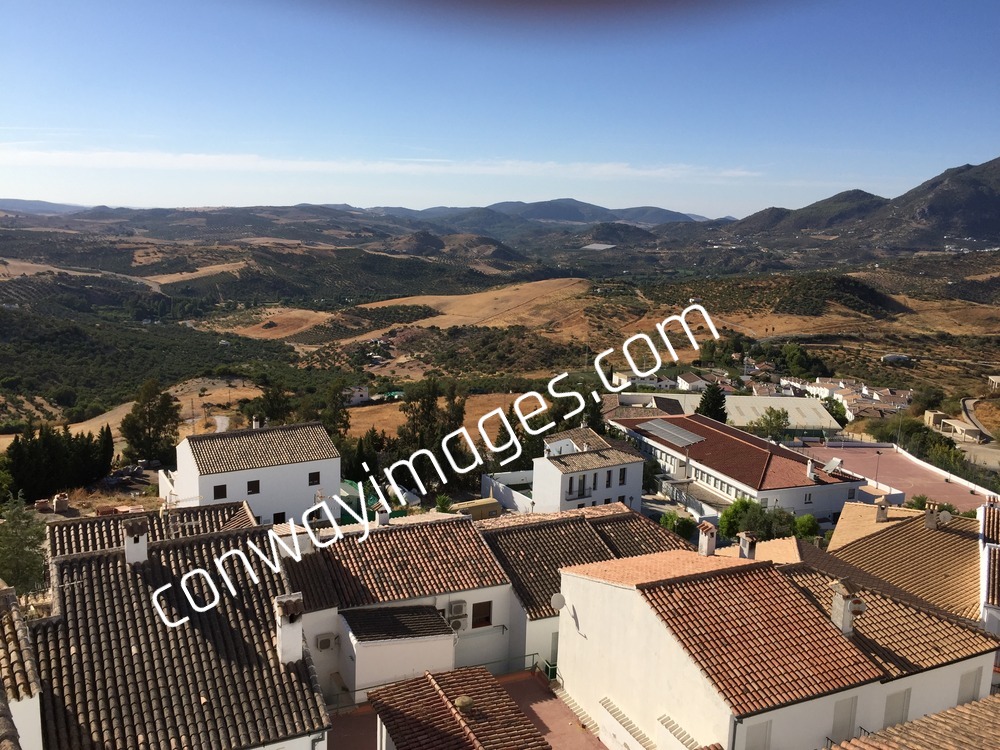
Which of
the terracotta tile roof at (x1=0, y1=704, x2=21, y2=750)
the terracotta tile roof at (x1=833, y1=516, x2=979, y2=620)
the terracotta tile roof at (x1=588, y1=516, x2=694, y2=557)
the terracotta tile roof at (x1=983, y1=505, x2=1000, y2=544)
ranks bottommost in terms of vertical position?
the terracotta tile roof at (x1=833, y1=516, x2=979, y2=620)

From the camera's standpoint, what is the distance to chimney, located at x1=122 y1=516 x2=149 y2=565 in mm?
11586

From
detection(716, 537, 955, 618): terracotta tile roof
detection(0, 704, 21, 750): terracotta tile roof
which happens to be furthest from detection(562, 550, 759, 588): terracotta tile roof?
detection(0, 704, 21, 750): terracotta tile roof

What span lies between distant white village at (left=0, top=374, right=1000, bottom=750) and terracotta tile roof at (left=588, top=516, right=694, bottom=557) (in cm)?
6

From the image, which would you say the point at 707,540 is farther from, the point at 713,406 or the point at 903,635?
the point at 713,406

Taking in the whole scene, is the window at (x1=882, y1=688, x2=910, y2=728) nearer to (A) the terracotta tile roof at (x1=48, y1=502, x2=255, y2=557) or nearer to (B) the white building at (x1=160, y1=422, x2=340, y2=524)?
(A) the terracotta tile roof at (x1=48, y1=502, x2=255, y2=557)

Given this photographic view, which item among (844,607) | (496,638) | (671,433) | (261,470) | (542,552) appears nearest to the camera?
(844,607)

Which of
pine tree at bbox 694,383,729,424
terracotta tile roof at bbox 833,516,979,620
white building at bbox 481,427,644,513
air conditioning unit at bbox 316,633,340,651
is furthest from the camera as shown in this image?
pine tree at bbox 694,383,729,424

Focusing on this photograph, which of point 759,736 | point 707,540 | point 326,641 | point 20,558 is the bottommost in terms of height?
point 326,641

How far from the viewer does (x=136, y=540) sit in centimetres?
1185

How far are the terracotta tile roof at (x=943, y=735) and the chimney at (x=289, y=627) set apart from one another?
7227 mm

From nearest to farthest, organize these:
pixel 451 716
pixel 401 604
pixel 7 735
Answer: pixel 7 735
pixel 451 716
pixel 401 604

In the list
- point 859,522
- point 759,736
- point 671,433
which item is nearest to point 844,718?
point 759,736

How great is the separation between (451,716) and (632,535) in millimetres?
8166

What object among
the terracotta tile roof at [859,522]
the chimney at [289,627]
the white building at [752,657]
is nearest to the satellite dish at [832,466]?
the terracotta tile roof at [859,522]
